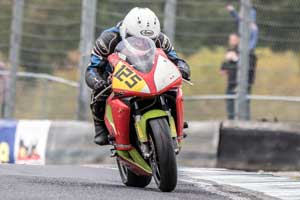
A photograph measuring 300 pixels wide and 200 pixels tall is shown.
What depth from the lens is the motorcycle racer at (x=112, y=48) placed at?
9641 mm

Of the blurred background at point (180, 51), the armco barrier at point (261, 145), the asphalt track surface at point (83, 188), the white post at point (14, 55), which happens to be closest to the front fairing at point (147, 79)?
the asphalt track surface at point (83, 188)

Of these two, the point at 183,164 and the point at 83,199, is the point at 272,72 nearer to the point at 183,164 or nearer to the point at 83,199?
the point at 183,164

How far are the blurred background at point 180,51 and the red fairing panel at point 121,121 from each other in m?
5.17

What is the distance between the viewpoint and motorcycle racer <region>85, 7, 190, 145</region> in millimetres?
9641

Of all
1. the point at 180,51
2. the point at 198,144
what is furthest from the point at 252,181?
the point at 180,51

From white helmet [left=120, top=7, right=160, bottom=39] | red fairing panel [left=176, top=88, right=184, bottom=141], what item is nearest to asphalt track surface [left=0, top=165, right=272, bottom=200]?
red fairing panel [left=176, top=88, right=184, bottom=141]

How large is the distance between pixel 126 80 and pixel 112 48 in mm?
851

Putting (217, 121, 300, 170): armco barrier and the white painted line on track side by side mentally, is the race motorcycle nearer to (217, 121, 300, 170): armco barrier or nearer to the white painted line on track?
the white painted line on track

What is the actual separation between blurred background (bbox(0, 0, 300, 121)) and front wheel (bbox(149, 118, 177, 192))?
5603mm

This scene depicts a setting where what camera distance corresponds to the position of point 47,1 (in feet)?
53.0

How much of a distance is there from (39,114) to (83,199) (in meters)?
7.95

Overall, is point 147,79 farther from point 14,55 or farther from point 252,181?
point 14,55

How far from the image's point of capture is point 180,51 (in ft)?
49.3

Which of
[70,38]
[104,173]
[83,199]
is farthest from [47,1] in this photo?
[83,199]
